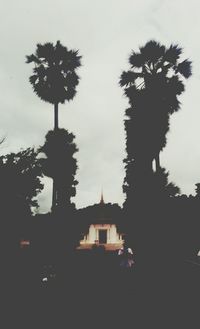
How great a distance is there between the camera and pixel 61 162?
81.0 ft

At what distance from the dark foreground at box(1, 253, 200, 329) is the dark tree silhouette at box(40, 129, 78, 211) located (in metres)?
13.7

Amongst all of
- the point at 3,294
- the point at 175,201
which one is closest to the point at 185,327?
the point at 3,294

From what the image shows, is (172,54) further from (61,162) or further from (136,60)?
(61,162)

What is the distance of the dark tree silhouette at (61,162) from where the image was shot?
23.9 m

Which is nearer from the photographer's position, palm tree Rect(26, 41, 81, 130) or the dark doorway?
palm tree Rect(26, 41, 81, 130)

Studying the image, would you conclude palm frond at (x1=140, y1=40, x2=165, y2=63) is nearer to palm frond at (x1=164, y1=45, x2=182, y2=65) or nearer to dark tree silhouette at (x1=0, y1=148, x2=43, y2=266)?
palm frond at (x1=164, y1=45, x2=182, y2=65)

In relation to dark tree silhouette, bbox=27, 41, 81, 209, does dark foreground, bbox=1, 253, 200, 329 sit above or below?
below

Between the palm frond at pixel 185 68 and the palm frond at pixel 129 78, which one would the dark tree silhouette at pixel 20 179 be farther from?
the palm frond at pixel 185 68

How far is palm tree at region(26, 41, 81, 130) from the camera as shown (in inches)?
953

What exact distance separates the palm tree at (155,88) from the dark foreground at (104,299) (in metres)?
11.4

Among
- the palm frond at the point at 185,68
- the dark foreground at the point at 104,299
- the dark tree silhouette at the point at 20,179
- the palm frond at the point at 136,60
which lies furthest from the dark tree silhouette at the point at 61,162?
the dark tree silhouette at the point at 20,179

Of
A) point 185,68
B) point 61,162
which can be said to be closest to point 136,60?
point 185,68

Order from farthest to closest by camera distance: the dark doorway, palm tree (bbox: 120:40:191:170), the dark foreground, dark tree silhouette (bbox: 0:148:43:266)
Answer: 1. the dark doorway
2. palm tree (bbox: 120:40:191:170)
3. dark tree silhouette (bbox: 0:148:43:266)
4. the dark foreground

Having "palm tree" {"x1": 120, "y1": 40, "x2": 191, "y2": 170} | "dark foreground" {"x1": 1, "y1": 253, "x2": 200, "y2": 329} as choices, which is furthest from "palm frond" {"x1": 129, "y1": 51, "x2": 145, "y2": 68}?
"dark foreground" {"x1": 1, "y1": 253, "x2": 200, "y2": 329}
